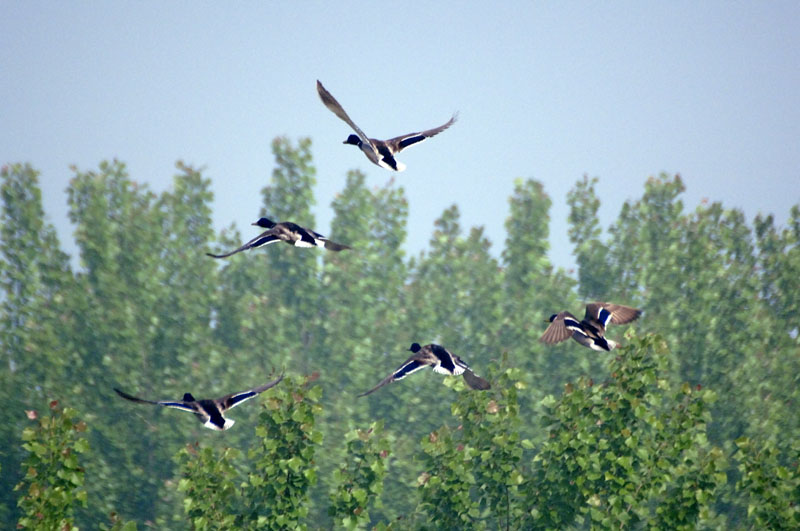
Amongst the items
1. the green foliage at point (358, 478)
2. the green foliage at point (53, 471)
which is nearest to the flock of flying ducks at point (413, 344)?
the green foliage at point (358, 478)

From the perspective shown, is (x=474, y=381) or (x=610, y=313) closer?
(x=610, y=313)

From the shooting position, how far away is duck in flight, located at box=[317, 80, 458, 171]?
15216 mm

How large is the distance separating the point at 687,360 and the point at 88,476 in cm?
2019

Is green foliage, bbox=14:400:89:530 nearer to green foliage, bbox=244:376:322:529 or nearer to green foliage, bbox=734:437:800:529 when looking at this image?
green foliage, bbox=244:376:322:529

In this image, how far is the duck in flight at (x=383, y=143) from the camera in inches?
599

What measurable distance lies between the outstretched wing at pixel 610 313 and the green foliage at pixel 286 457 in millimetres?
5313

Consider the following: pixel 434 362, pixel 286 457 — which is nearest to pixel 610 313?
pixel 434 362

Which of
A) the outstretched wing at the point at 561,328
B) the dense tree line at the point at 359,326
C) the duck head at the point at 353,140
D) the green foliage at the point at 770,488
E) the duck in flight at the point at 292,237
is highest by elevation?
the dense tree line at the point at 359,326

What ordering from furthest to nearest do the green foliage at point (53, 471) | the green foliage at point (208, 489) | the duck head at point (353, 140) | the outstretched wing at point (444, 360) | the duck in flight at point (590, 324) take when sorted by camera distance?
the green foliage at point (208, 489) < the green foliage at point (53, 471) < the duck head at point (353, 140) < the duck in flight at point (590, 324) < the outstretched wing at point (444, 360)

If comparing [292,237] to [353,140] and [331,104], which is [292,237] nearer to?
[353,140]

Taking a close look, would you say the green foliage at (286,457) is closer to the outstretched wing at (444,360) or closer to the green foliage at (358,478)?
the green foliage at (358,478)

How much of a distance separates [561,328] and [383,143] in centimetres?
430

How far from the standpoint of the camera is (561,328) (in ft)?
59.4

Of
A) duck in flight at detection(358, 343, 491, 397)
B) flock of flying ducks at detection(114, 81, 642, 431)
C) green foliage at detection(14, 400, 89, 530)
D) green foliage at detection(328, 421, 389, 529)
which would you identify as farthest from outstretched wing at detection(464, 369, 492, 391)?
green foliage at detection(14, 400, 89, 530)
